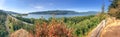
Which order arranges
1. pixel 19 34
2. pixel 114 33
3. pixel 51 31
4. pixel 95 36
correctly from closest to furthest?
pixel 114 33 < pixel 51 31 < pixel 95 36 < pixel 19 34

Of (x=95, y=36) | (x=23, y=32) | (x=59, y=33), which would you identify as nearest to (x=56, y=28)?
(x=59, y=33)

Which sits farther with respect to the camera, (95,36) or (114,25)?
(95,36)

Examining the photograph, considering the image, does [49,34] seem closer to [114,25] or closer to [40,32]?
[40,32]

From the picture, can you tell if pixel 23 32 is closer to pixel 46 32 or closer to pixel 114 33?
pixel 46 32

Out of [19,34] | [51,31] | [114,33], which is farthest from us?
[19,34]

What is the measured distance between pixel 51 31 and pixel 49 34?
0.39 ft

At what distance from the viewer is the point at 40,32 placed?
8.16 m

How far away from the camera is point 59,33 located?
811 centimetres

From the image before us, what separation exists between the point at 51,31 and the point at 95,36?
177 centimetres

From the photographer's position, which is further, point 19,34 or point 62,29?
point 19,34

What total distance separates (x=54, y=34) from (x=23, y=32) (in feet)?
8.15

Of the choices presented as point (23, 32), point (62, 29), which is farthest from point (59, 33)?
point (23, 32)

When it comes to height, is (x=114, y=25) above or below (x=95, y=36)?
above

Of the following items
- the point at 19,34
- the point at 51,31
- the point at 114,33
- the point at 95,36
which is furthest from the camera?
the point at 19,34
